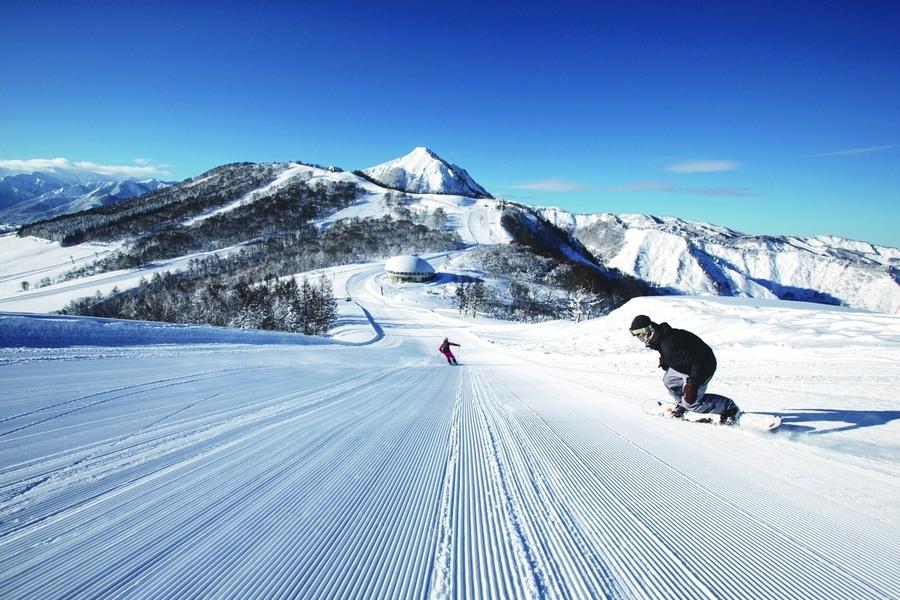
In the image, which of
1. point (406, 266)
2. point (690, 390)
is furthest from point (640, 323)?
point (406, 266)

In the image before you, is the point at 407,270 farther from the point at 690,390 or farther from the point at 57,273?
the point at 57,273

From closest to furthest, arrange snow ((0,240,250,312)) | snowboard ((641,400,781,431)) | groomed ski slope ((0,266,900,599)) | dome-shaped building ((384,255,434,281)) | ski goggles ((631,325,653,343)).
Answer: groomed ski slope ((0,266,900,599)) < snowboard ((641,400,781,431)) < ski goggles ((631,325,653,343)) < dome-shaped building ((384,255,434,281)) < snow ((0,240,250,312))

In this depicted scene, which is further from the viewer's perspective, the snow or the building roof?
the snow

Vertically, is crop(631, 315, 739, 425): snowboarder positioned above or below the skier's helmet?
below

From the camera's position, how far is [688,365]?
5031 millimetres

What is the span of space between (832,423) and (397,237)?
153212 mm

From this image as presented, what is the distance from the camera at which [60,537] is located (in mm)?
2379

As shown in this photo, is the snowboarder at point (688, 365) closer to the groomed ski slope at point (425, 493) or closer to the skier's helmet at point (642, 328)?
the skier's helmet at point (642, 328)

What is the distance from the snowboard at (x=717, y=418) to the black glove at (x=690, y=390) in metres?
0.41

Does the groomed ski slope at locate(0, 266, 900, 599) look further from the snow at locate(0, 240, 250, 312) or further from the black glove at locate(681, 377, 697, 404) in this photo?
the snow at locate(0, 240, 250, 312)

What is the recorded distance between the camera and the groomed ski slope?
7.17ft

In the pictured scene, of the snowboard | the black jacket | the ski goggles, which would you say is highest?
the ski goggles

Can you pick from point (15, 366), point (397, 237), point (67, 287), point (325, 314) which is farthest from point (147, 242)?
point (15, 366)

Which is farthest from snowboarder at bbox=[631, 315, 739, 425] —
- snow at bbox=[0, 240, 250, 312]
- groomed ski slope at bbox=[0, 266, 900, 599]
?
snow at bbox=[0, 240, 250, 312]
